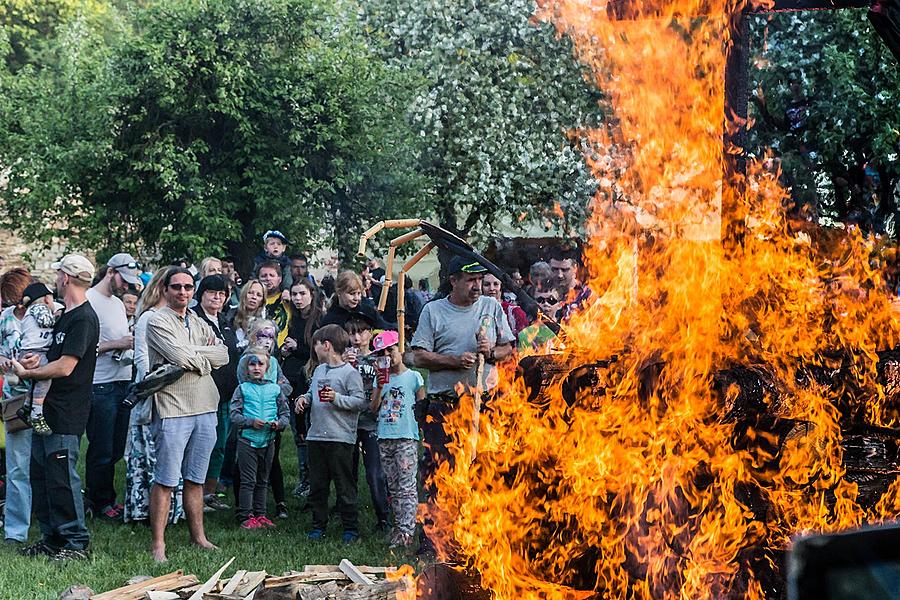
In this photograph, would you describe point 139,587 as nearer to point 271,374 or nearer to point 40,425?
point 40,425

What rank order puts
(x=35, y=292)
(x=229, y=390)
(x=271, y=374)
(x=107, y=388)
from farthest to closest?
(x=229, y=390)
(x=107, y=388)
(x=271, y=374)
(x=35, y=292)

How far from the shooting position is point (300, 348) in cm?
987

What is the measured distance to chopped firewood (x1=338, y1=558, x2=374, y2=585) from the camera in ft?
21.9

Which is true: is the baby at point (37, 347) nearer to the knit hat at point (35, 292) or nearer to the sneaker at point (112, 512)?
the knit hat at point (35, 292)

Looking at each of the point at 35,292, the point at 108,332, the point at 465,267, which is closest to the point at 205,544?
the point at 108,332

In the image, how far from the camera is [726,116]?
4.37 meters

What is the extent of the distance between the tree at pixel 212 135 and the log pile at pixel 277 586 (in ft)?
32.3

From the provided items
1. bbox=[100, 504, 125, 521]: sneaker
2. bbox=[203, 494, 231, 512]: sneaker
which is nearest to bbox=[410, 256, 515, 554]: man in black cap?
bbox=[203, 494, 231, 512]: sneaker

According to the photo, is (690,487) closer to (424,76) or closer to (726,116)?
(726,116)

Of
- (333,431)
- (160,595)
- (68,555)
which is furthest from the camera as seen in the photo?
(333,431)

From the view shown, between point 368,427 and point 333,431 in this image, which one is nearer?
point 333,431

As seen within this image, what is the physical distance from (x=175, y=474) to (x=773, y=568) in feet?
15.4

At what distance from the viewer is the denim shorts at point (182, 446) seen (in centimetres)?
753

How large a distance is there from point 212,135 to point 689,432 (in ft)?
47.2
